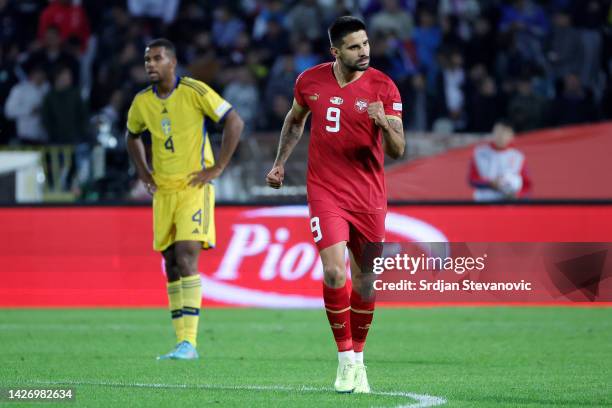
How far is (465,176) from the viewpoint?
18.5m

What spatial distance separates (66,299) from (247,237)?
7.43 feet

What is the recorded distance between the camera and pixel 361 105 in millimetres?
8391

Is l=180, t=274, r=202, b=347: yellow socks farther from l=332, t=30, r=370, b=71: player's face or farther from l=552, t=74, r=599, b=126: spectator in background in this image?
l=552, t=74, r=599, b=126: spectator in background

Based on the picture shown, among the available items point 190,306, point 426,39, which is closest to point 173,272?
point 190,306

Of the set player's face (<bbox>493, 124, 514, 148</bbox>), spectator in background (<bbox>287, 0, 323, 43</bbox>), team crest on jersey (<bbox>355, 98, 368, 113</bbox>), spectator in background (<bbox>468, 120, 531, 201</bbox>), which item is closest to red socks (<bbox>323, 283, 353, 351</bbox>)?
team crest on jersey (<bbox>355, 98, 368, 113</bbox>)

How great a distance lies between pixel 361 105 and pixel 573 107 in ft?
38.9

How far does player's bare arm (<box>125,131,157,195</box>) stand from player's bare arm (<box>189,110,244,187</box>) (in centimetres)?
41

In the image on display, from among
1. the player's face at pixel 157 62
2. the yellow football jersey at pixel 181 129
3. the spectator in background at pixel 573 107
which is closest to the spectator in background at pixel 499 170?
the spectator in background at pixel 573 107

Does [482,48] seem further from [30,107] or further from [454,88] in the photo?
[30,107]

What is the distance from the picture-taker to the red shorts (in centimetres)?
834

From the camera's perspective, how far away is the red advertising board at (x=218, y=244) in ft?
50.0

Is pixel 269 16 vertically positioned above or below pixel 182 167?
above

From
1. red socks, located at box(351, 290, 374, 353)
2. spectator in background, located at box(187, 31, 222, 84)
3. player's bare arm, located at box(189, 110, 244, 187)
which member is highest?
spectator in background, located at box(187, 31, 222, 84)

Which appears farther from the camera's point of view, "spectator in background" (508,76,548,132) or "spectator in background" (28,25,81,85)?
"spectator in background" (28,25,81,85)
